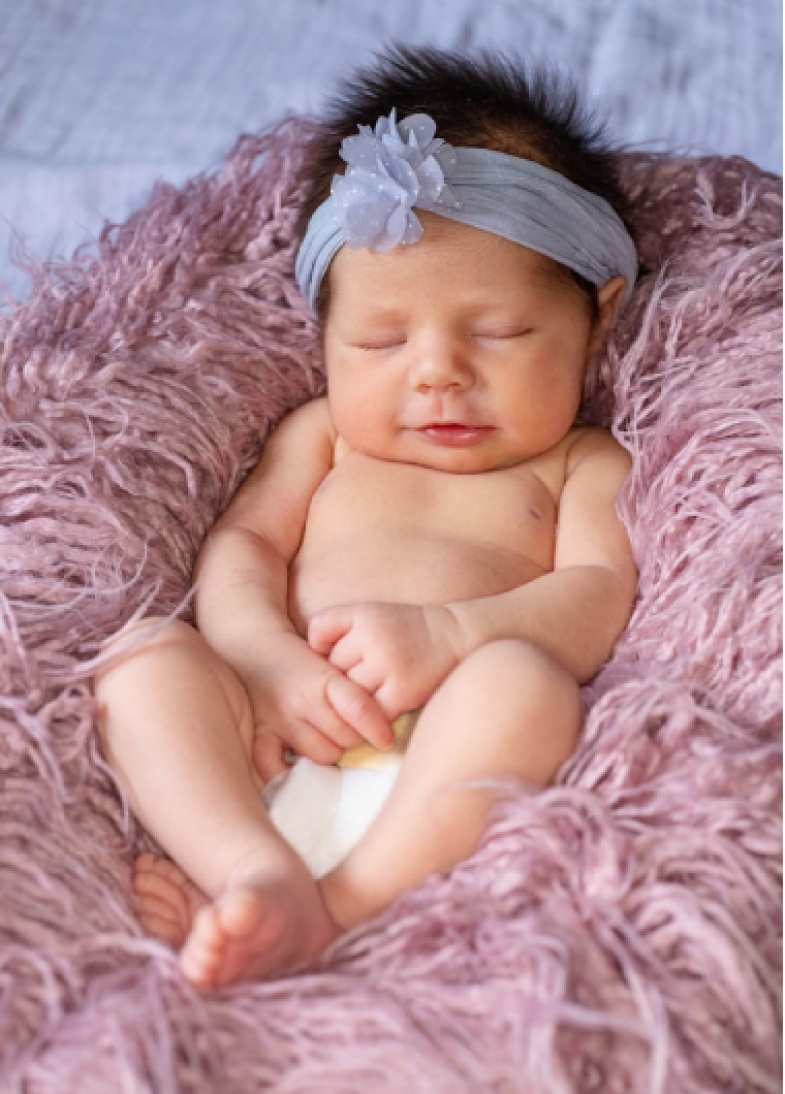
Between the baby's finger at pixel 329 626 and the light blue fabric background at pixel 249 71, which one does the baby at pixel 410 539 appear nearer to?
the baby's finger at pixel 329 626

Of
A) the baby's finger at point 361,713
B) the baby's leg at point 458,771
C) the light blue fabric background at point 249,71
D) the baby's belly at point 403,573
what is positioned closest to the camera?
the baby's leg at point 458,771

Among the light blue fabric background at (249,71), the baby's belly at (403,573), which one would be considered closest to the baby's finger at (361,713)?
the baby's belly at (403,573)

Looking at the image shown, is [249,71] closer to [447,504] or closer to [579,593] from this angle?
[447,504]

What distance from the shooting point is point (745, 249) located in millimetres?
1403

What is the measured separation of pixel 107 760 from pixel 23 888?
0.14 m

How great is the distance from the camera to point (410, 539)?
129 centimetres

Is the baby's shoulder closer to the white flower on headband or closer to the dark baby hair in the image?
the dark baby hair

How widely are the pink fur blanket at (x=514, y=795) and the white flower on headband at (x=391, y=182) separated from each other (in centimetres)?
21

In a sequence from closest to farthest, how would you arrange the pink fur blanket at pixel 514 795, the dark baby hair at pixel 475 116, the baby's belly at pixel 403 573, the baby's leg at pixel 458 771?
the pink fur blanket at pixel 514 795 < the baby's leg at pixel 458 771 < the baby's belly at pixel 403 573 < the dark baby hair at pixel 475 116

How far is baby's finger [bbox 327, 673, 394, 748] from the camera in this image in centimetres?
112

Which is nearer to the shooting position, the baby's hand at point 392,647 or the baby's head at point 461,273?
the baby's hand at point 392,647

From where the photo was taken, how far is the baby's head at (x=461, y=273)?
1280 mm

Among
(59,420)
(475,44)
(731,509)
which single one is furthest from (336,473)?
(475,44)

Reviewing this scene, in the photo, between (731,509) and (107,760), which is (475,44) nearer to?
(731,509)
